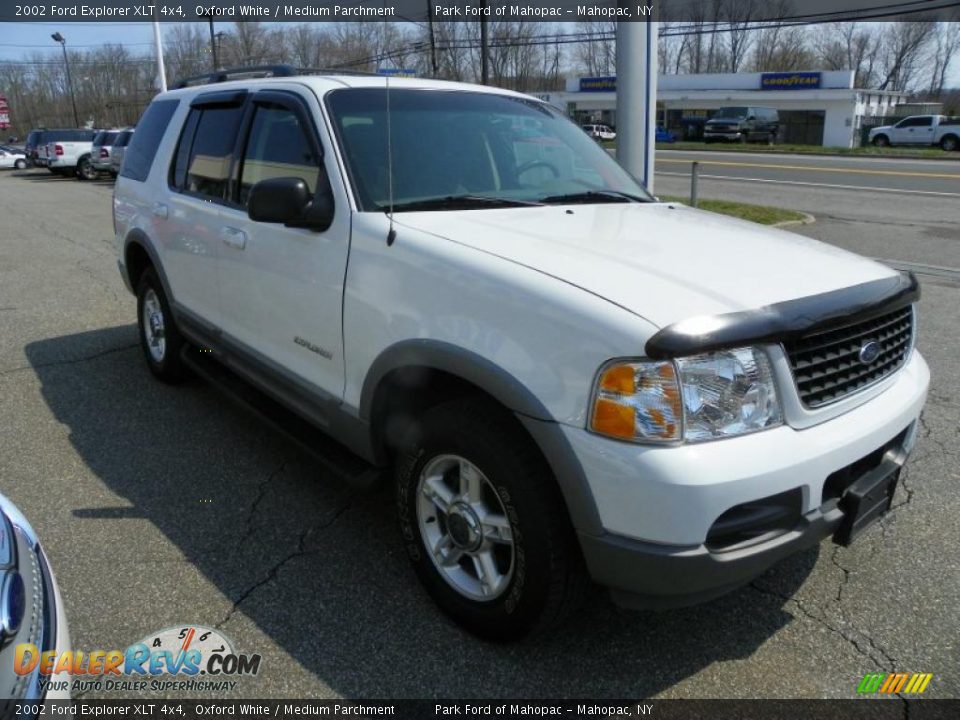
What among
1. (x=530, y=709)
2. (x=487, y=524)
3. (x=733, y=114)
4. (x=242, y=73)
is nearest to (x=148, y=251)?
(x=242, y=73)

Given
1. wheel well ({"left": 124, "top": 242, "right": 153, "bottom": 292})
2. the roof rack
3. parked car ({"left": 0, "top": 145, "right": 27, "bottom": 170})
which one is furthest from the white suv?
parked car ({"left": 0, "top": 145, "right": 27, "bottom": 170})

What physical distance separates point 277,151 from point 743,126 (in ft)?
149

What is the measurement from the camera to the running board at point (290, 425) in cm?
316

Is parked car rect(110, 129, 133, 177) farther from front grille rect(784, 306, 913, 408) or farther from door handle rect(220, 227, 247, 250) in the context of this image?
front grille rect(784, 306, 913, 408)

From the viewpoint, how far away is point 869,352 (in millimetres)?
2539

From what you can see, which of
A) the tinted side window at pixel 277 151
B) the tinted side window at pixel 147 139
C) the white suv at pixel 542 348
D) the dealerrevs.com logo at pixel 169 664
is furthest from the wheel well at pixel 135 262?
the dealerrevs.com logo at pixel 169 664

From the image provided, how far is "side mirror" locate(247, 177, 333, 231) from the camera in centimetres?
299

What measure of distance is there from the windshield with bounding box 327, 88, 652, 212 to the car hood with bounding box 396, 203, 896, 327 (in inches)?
7.6

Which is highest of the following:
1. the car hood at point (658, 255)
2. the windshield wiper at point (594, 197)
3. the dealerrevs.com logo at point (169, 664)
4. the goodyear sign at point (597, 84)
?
the goodyear sign at point (597, 84)

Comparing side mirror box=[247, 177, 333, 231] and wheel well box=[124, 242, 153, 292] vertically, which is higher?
side mirror box=[247, 177, 333, 231]

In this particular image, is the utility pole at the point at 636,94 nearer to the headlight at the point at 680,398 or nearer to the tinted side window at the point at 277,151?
the tinted side window at the point at 277,151

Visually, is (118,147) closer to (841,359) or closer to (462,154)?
(462,154)

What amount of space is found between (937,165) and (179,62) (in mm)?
35580

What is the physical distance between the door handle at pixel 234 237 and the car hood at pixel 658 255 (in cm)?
115
